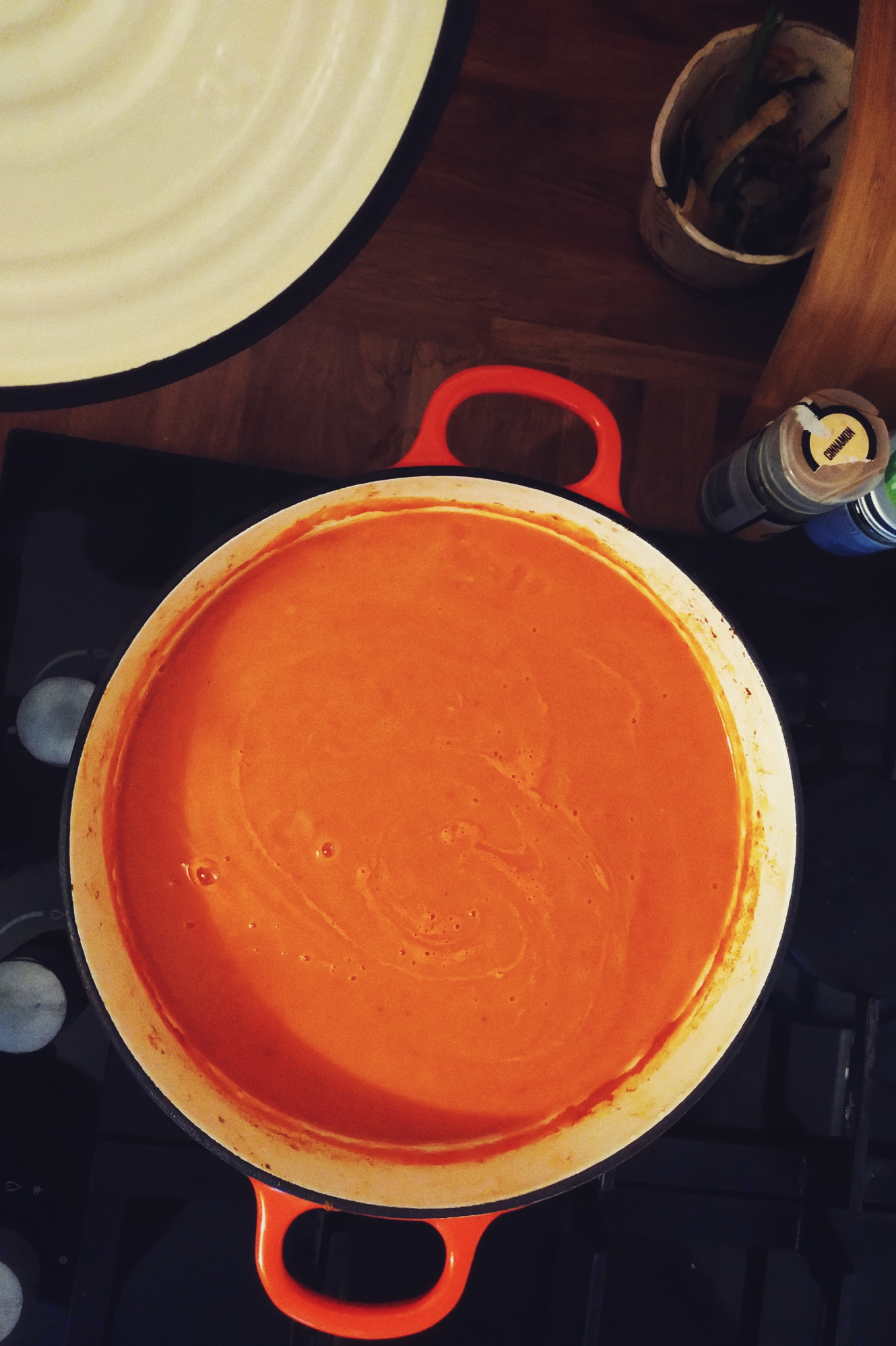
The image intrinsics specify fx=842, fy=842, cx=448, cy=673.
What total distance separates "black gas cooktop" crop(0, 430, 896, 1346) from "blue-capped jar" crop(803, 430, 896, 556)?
58mm

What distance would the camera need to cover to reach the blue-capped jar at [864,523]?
0.69 meters

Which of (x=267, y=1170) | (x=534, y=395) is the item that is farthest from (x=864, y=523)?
(x=267, y=1170)

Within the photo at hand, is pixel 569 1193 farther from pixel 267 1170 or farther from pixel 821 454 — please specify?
pixel 821 454

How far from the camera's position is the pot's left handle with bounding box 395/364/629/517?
0.70 m

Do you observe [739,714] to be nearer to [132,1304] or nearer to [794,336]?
[794,336]

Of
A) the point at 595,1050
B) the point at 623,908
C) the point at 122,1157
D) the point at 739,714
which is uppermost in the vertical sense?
the point at 739,714

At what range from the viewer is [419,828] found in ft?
2.58

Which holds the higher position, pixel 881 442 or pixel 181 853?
pixel 881 442

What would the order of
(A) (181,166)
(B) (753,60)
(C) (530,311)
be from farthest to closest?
(C) (530,311), (B) (753,60), (A) (181,166)

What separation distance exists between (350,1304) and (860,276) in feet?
Answer: 2.96

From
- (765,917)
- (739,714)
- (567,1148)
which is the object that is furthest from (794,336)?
(567,1148)

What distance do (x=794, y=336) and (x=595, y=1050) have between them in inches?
26.3

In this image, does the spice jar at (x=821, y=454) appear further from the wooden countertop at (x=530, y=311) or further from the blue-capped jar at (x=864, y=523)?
the wooden countertop at (x=530, y=311)

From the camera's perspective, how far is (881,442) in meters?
0.65
